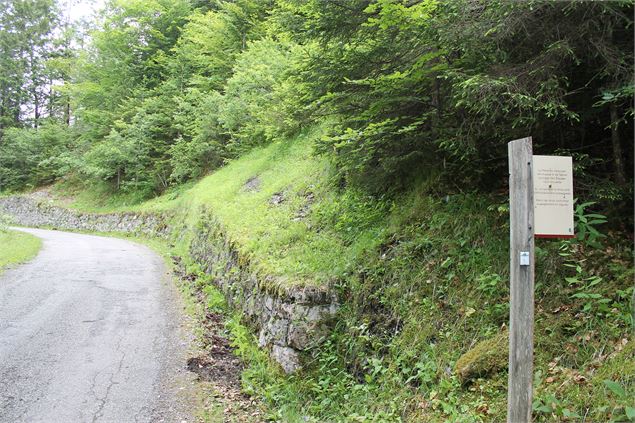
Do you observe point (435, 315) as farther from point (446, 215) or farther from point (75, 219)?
point (75, 219)

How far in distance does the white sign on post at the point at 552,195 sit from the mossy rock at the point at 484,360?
1.56 metres

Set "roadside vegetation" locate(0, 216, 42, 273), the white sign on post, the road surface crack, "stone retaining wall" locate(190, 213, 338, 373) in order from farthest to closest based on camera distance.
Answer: "roadside vegetation" locate(0, 216, 42, 273) → "stone retaining wall" locate(190, 213, 338, 373) → the road surface crack → the white sign on post

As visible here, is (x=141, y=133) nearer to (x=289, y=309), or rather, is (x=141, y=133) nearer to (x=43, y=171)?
(x=43, y=171)

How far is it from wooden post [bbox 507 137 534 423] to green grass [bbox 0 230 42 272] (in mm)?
13270

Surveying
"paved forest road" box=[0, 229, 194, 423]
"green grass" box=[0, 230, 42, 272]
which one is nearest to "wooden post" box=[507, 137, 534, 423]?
"paved forest road" box=[0, 229, 194, 423]

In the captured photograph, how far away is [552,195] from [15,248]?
56.9 feet

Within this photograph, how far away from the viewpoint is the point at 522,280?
9.18ft

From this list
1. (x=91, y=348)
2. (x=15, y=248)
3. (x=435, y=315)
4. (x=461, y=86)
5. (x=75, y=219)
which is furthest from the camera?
(x=75, y=219)

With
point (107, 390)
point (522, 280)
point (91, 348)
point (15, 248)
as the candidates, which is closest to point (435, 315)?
point (522, 280)

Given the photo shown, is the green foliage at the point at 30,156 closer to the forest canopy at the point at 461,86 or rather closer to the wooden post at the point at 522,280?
the forest canopy at the point at 461,86

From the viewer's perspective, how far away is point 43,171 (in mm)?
34312

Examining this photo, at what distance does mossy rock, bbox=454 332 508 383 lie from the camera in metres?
3.78

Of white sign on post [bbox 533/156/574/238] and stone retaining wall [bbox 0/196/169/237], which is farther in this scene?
stone retaining wall [bbox 0/196/169/237]

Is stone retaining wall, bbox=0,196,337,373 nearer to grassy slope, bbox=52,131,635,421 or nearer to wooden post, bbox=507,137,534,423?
grassy slope, bbox=52,131,635,421
